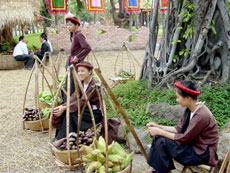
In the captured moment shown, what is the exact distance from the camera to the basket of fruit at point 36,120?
→ 3979 mm

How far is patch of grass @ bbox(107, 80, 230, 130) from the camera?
354cm

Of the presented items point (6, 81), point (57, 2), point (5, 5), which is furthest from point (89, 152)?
point (57, 2)

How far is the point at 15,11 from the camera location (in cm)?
945

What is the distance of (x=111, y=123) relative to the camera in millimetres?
3236

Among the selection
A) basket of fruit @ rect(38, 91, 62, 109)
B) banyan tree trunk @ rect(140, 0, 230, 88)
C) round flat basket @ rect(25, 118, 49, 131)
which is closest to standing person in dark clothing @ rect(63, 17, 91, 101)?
basket of fruit @ rect(38, 91, 62, 109)

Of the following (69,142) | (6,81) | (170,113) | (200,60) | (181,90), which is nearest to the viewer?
(181,90)

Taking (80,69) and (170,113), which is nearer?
(80,69)

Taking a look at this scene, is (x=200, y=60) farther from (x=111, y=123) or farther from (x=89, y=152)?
(x=89, y=152)

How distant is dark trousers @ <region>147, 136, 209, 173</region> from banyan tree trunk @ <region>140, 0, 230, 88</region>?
1.89 meters

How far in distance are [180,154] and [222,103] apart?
1.60 metres

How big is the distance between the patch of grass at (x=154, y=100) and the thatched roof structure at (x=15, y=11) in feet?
20.8

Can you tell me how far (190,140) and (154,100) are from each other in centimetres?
→ 177

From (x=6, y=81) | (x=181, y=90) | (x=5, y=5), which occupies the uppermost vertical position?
(x=5, y=5)

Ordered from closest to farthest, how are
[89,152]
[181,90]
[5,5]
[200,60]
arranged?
[181,90] → [89,152] → [200,60] → [5,5]
